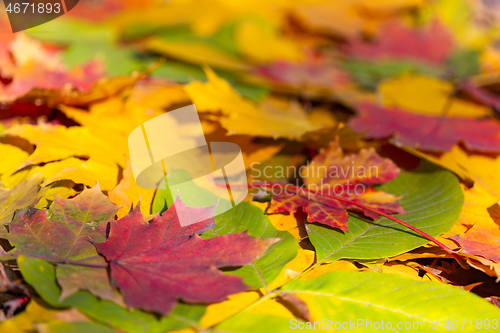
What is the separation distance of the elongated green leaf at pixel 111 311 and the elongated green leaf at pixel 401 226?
0.48ft

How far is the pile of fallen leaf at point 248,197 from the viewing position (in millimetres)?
263

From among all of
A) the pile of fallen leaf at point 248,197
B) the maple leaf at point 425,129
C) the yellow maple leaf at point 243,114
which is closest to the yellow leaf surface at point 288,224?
the pile of fallen leaf at point 248,197

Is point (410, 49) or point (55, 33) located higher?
point (55, 33)

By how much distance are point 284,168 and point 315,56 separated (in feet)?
2.05

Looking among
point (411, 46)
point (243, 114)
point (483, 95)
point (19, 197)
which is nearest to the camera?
point (19, 197)

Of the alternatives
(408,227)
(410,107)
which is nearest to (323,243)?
(408,227)

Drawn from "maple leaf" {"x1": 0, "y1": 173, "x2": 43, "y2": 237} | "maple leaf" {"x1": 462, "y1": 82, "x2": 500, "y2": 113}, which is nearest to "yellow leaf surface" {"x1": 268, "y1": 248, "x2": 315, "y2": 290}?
"maple leaf" {"x1": 0, "y1": 173, "x2": 43, "y2": 237}

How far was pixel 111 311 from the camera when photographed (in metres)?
0.25

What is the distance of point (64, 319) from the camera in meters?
0.23

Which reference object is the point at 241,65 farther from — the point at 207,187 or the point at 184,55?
the point at 207,187

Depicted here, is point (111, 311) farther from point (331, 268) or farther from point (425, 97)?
point (425, 97)

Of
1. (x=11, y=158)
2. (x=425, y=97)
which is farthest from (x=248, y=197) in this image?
(x=425, y=97)

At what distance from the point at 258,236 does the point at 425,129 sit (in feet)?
1.37

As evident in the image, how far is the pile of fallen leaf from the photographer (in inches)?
10.4
